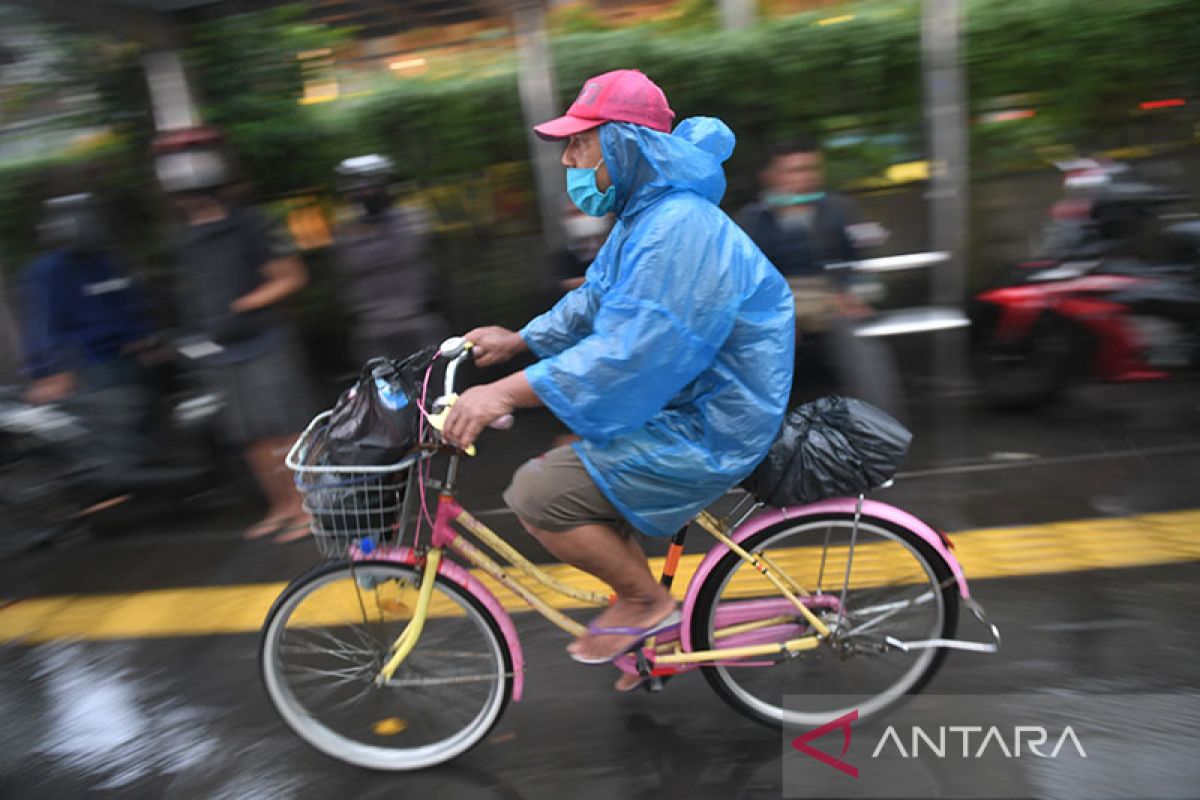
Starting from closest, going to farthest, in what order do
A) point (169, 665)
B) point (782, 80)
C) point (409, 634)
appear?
point (409, 634), point (169, 665), point (782, 80)

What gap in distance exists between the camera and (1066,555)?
370 cm

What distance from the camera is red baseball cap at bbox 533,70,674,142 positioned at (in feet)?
7.82

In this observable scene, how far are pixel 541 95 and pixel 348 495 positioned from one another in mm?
3914

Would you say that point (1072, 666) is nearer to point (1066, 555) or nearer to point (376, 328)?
point (1066, 555)

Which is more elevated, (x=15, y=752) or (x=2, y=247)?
(x=2, y=247)

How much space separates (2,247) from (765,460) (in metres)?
5.95

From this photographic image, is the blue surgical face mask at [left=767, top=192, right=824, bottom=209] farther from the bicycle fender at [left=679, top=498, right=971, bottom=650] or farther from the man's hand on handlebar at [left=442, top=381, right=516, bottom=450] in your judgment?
the man's hand on handlebar at [left=442, top=381, right=516, bottom=450]

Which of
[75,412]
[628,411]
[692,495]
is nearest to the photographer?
[628,411]

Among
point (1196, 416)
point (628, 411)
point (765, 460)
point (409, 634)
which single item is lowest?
point (1196, 416)

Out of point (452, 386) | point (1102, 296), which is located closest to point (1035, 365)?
point (1102, 296)

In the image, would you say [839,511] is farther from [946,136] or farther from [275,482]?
[946,136]

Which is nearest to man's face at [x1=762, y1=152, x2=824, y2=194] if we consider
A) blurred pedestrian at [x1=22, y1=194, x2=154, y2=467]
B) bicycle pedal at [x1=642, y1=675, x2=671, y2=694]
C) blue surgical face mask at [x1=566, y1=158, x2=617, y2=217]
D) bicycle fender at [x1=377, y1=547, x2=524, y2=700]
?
blue surgical face mask at [x1=566, y1=158, x2=617, y2=217]

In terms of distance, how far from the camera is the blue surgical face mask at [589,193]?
2.51 m

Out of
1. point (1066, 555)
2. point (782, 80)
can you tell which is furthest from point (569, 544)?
point (782, 80)
